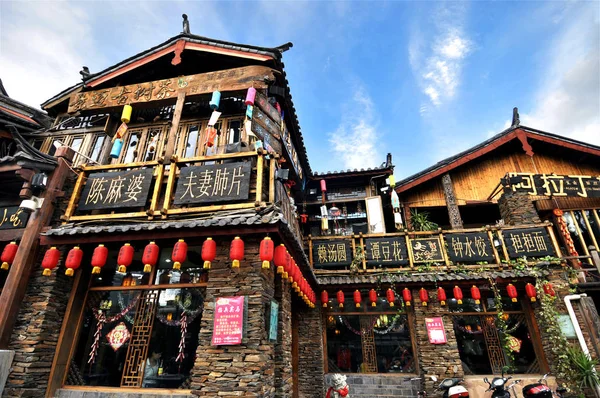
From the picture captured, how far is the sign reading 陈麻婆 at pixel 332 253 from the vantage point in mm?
11312

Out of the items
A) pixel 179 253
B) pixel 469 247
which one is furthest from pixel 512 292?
pixel 179 253

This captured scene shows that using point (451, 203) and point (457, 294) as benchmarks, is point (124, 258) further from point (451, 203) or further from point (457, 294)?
point (451, 203)

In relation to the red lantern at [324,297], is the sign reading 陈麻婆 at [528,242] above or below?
above

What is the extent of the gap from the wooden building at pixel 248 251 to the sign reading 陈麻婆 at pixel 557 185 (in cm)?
8

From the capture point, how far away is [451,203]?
13.2 m

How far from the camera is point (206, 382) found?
16.5ft

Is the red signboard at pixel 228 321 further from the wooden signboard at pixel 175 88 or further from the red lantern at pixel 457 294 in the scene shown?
the red lantern at pixel 457 294

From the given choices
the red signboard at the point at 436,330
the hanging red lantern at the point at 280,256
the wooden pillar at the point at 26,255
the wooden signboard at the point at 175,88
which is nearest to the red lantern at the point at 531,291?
the red signboard at the point at 436,330

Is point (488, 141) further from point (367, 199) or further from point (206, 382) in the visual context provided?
point (206, 382)

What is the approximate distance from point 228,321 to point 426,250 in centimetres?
848

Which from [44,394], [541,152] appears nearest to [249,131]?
[44,394]

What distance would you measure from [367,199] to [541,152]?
966 centimetres

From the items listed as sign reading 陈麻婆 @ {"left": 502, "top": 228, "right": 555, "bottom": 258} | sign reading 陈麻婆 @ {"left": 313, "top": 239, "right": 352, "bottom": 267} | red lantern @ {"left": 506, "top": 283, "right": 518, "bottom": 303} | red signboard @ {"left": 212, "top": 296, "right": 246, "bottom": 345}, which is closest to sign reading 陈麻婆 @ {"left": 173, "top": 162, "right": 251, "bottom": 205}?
red signboard @ {"left": 212, "top": 296, "right": 246, "bottom": 345}

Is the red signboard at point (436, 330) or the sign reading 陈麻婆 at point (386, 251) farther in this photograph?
the sign reading 陈麻婆 at point (386, 251)
